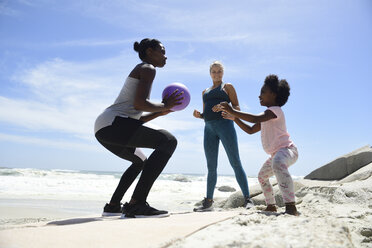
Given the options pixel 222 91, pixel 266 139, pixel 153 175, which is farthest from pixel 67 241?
pixel 222 91

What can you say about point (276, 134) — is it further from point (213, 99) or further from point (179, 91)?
point (213, 99)

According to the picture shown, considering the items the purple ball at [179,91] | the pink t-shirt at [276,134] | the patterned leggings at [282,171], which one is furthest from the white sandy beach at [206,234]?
the purple ball at [179,91]

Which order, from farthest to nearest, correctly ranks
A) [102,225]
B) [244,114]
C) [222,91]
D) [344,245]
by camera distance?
1. [222,91]
2. [244,114]
3. [102,225]
4. [344,245]

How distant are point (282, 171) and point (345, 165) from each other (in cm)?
812

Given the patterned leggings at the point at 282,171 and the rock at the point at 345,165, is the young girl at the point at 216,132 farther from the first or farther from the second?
the rock at the point at 345,165

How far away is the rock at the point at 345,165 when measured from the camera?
9.94 meters

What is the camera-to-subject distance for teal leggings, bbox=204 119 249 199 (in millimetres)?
4863

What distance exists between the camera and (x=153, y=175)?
3.59 metres

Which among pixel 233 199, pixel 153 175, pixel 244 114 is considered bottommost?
pixel 233 199

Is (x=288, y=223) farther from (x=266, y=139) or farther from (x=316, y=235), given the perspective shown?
(x=266, y=139)

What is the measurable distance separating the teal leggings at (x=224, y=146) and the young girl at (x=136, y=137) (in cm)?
134

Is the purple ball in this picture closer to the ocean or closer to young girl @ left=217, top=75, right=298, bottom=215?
young girl @ left=217, top=75, right=298, bottom=215

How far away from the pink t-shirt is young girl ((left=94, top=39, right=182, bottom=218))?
42.0 inches

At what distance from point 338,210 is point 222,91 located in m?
2.42
